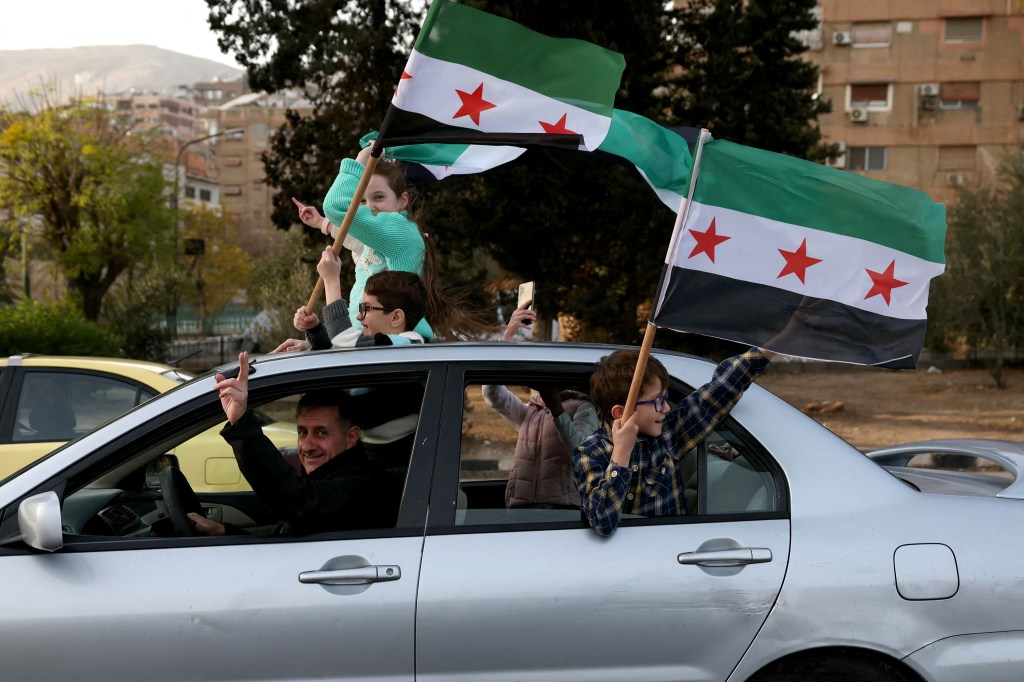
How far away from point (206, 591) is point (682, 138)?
2227 mm

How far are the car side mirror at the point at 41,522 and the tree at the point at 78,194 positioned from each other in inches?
1108

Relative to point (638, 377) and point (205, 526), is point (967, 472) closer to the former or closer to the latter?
point (638, 377)

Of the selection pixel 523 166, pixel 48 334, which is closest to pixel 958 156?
pixel 523 166

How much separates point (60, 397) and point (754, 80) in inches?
550

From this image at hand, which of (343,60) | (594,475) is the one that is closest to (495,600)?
(594,475)

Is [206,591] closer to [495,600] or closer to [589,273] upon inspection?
[495,600]

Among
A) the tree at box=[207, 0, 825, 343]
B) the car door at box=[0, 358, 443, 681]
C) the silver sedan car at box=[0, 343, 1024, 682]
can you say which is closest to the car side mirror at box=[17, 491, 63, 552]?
the silver sedan car at box=[0, 343, 1024, 682]

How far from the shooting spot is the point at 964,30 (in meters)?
48.4

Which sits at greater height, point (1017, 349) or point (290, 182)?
point (290, 182)

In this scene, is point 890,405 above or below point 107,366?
below

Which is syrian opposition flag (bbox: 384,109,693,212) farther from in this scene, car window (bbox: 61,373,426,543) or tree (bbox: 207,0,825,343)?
tree (bbox: 207,0,825,343)

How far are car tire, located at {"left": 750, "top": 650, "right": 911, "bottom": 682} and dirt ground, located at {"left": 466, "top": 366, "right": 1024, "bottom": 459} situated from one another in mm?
10559

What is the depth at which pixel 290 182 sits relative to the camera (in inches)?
719

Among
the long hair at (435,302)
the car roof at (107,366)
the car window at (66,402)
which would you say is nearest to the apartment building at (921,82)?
the car roof at (107,366)
